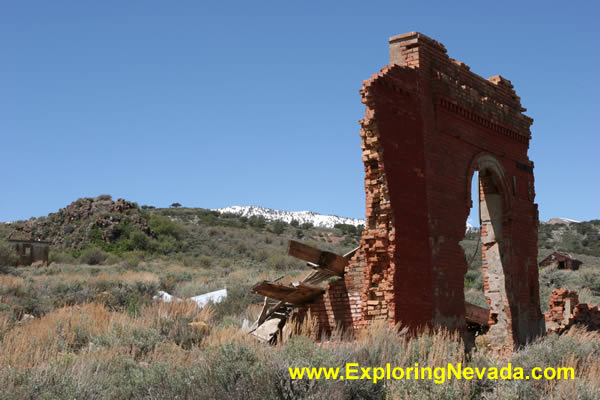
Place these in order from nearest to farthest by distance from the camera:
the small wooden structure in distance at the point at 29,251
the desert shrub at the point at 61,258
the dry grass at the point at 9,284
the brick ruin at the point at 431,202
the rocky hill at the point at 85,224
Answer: the brick ruin at the point at 431,202
the dry grass at the point at 9,284
the small wooden structure in distance at the point at 29,251
the desert shrub at the point at 61,258
the rocky hill at the point at 85,224

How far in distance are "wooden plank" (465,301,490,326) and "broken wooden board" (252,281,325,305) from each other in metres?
4.10

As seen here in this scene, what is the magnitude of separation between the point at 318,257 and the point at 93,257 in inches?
1099

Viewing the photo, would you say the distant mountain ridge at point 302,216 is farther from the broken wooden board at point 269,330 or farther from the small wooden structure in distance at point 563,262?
the broken wooden board at point 269,330

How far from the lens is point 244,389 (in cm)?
614

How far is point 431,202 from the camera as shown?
36.3 ft

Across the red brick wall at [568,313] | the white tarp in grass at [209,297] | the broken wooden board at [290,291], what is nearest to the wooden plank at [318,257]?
the broken wooden board at [290,291]

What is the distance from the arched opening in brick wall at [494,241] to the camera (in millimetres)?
13516

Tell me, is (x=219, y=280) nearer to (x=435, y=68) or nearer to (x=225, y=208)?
(x=435, y=68)

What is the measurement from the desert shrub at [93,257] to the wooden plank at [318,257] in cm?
2720

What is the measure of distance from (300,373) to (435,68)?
7467 mm

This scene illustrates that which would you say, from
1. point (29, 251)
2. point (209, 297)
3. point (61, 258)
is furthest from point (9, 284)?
point (29, 251)

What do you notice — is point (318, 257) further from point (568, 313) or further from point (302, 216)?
point (302, 216)

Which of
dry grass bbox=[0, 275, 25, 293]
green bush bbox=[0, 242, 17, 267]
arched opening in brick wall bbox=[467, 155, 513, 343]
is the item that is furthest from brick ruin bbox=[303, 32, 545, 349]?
green bush bbox=[0, 242, 17, 267]

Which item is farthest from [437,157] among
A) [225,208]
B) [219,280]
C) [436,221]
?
[225,208]
